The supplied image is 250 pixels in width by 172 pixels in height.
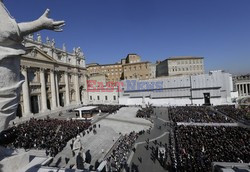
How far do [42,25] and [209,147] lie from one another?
14728 mm

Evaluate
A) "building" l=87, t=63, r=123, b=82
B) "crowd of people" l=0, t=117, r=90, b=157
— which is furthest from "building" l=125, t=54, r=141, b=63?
"crowd of people" l=0, t=117, r=90, b=157

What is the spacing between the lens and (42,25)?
4492mm

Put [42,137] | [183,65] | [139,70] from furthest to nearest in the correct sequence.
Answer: [183,65] → [139,70] → [42,137]

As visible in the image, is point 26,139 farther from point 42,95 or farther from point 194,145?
point 42,95

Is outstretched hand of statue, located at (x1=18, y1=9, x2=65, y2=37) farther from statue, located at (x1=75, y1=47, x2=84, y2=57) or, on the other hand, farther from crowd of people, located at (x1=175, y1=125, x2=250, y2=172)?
statue, located at (x1=75, y1=47, x2=84, y2=57)

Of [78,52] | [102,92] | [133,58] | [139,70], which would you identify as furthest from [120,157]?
[133,58]

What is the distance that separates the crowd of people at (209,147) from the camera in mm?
11616

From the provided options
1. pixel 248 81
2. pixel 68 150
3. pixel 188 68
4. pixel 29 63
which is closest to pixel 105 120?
pixel 68 150

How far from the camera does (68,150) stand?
15.0m

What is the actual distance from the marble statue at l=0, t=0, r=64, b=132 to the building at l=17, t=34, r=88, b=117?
27109 mm

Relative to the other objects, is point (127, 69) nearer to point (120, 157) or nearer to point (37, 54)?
point (37, 54)

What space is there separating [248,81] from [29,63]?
6817 cm

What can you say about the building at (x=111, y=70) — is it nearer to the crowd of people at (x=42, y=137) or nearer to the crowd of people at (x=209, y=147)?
the crowd of people at (x=42, y=137)

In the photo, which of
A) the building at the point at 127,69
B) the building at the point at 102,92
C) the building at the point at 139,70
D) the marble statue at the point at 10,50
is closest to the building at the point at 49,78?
the building at the point at 102,92
